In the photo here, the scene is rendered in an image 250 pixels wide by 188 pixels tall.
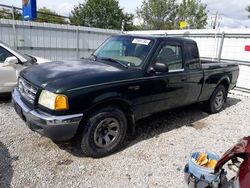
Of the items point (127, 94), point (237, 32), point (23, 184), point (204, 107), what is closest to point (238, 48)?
point (237, 32)

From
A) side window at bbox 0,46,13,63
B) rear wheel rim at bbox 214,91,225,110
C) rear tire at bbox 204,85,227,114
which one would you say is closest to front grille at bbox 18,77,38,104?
side window at bbox 0,46,13,63

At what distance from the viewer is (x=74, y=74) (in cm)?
332

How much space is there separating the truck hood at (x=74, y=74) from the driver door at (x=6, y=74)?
2.04 m

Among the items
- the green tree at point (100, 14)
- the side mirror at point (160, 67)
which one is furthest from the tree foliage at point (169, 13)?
the side mirror at point (160, 67)

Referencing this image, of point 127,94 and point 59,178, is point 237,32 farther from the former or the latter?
point 59,178

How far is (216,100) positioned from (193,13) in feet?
100

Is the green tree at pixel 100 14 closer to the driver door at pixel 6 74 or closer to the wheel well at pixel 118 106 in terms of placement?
the driver door at pixel 6 74

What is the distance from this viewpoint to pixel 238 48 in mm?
8555

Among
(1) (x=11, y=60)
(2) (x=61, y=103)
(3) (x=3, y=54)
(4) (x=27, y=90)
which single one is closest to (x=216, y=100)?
(2) (x=61, y=103)

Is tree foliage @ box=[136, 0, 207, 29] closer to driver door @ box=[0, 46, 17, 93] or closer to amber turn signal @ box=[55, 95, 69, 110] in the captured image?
driver door @ box=[0, 46, 17, 93]

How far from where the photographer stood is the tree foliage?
3123 cm

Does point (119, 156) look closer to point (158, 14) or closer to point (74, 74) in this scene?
point (74, 74)

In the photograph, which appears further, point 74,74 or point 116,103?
point 116,103

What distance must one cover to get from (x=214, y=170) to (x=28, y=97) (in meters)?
2.67
